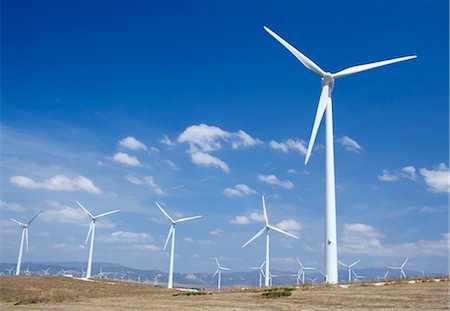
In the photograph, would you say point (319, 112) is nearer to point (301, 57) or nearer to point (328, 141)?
point (328, 141)

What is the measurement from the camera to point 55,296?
45.2 metres

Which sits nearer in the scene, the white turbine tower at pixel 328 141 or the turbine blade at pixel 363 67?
the white turbine tower at pixel 328 141

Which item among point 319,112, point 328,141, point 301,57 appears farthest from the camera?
point 301,57

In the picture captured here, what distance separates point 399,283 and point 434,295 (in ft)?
39.0

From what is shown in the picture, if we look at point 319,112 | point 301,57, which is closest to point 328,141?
point 319,112

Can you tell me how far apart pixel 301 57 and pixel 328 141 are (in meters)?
14.7

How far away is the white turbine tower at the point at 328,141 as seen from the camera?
4912 cm

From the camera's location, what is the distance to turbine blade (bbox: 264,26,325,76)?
62.0 metres

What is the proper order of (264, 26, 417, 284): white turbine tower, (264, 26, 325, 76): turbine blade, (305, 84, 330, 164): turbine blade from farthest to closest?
(264, 26, 325, 76): turbine blade
(305, 84, 330, 164): turbine blade
(264, 26, 417, 284): white turbine tower

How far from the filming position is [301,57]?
6288 centimetres

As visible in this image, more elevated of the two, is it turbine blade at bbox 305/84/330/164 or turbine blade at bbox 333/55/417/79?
turbine blade at bbox 333/55/417/79

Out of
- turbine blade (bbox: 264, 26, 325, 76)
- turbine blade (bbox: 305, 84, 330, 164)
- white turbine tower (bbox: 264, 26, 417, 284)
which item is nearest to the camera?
white turbine tower (bbox: 264, 26, 417, 284)

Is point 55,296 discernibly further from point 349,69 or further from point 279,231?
point 279,231

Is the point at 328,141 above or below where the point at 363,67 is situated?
below
